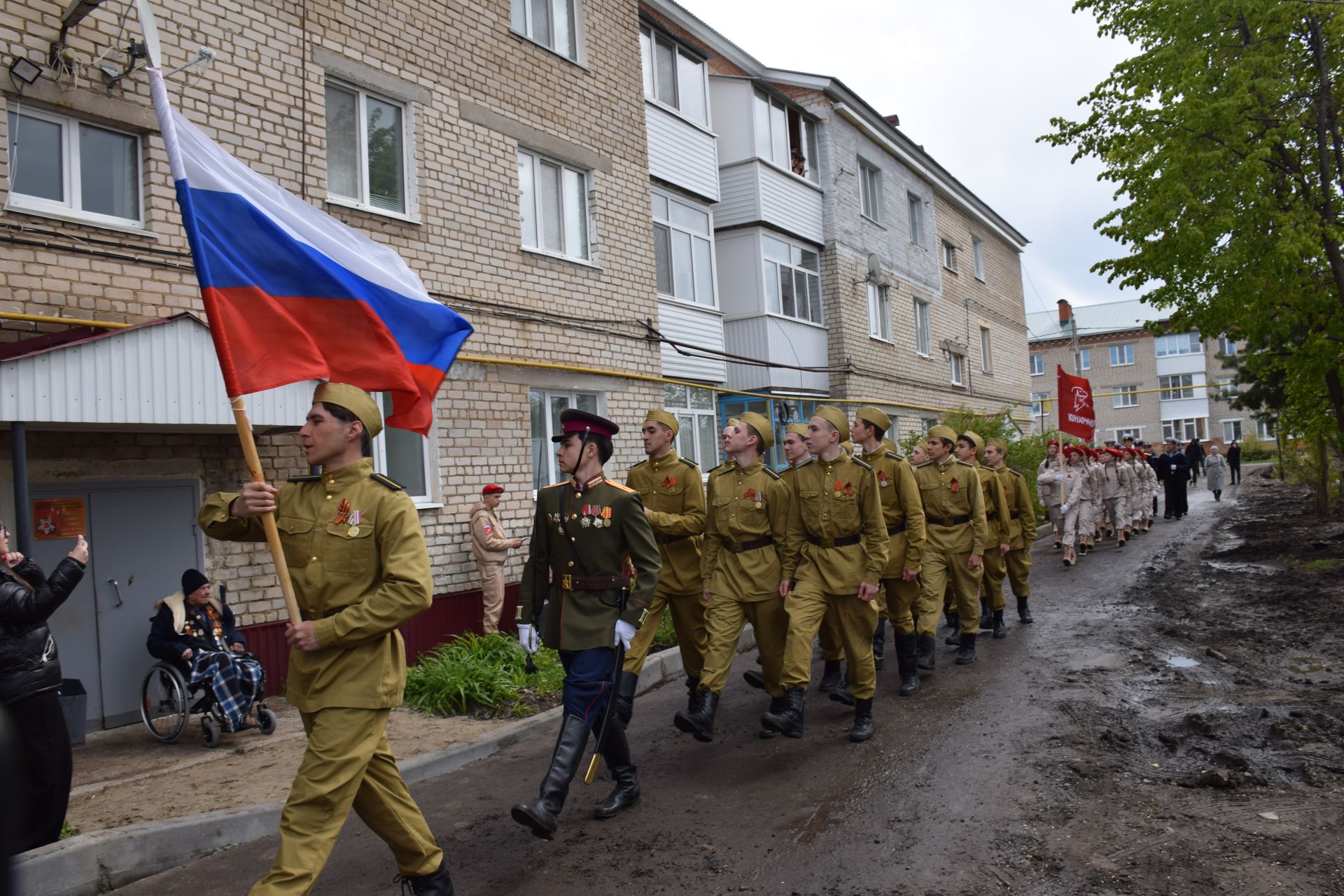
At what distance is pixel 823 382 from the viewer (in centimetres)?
2125

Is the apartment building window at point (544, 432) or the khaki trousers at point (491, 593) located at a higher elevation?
the apartment building window at point (544, 432)

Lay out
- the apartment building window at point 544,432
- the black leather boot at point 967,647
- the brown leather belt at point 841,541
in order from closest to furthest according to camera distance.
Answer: the brown leather belt at point 841,541 < the black leather boot at point 967,647 < the apartment building window at point 544,432

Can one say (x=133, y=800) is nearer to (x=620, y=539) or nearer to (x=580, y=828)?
(x=580, y=828)

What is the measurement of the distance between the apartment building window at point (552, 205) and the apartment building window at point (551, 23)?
5.08 ft

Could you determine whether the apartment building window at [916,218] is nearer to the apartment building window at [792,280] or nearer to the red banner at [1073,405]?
the apartment building window at [792,280]

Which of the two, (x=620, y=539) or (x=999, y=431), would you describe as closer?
(x=620, y=539)

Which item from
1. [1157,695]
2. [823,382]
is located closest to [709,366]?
[823,382]

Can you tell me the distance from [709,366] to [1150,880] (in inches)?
511

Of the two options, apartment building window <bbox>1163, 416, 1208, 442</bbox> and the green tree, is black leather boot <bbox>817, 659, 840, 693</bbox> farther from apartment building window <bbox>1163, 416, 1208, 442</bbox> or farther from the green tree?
apartment building window <bbox>1163, 416, 1208, 442</bbox>

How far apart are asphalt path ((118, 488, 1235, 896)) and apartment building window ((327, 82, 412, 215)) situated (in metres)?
6.10

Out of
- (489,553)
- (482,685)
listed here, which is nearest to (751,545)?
(482,685)

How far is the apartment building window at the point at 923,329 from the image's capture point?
1038 inches

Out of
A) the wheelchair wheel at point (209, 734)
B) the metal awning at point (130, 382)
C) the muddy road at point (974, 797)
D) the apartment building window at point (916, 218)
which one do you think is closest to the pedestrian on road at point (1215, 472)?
the apartment building window at point (916, 218)

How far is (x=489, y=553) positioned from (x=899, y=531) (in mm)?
4561
